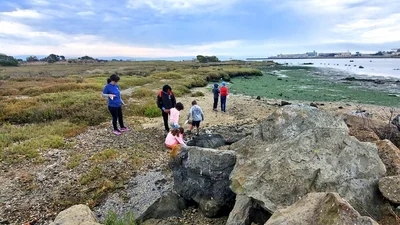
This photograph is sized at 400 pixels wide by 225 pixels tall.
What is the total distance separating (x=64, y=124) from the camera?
16031mm

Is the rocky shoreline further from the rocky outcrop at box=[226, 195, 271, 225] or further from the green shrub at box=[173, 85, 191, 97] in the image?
the green shrub at box=[173, 85, 191, 97]

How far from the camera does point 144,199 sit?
8727 mm

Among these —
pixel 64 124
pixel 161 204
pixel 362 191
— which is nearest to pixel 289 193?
pixel 362 191

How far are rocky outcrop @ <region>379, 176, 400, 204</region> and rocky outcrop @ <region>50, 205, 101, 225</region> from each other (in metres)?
5.46

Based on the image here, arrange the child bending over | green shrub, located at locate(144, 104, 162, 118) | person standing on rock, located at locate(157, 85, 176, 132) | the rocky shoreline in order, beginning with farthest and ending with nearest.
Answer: green shrub, located at locate(144, 104, 162, 118)
person standing on rock, located at locate(157, 85, 176, 132)
the child bending over
the rocky shoreline

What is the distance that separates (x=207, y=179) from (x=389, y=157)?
4.23 metres

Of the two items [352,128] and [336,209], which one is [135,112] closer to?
[352,128]

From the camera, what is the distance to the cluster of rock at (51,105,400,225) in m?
4.32

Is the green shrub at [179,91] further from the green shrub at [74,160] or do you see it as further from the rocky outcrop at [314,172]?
the rocky outcrop at [314,172]

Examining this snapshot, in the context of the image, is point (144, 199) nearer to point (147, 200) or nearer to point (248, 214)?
point (147, 200)

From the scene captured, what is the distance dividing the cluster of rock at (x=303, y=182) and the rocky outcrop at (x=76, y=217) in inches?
58.1

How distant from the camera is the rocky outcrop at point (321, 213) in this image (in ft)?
12.2

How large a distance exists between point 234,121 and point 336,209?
48.6 ft

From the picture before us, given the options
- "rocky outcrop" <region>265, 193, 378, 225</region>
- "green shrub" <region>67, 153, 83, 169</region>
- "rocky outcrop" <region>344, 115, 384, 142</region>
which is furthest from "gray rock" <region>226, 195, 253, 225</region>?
"green shrub" <region>67, 153, 83, 169</region>
